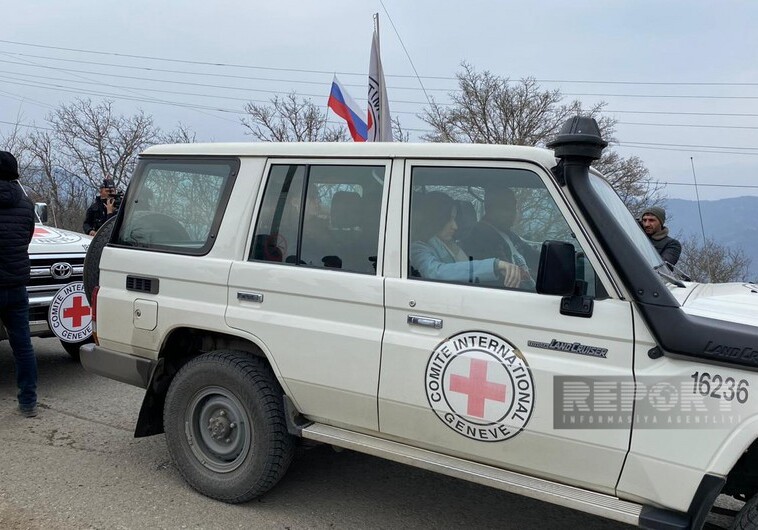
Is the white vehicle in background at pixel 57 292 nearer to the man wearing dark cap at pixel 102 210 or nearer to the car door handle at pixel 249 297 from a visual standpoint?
the car door handle at pixel 249 297

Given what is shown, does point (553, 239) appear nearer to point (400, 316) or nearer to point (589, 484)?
point (400, 316)

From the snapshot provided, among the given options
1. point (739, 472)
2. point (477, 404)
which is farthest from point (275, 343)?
point (739, 472)

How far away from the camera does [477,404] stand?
266 centimetres

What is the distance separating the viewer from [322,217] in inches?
127

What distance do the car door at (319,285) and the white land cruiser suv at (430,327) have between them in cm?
1

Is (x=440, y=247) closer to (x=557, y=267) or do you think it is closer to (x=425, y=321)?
(x=425, y=321)

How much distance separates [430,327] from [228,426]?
1.48 m

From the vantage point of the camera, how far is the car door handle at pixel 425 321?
2766mm

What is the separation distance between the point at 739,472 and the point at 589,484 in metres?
0.61

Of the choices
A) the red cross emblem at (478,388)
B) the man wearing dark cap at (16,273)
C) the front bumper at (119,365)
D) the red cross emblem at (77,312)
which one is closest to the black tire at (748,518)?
the red cross emblem at (478,388)

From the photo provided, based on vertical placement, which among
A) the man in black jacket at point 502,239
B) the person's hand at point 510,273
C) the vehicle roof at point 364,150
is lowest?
the person's hand at point 510,273

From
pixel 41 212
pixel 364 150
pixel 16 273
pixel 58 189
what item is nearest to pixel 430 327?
pixel 364 150

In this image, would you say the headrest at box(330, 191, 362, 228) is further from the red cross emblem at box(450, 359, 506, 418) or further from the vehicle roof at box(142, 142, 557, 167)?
the red cross emblem at box(450, 359, 506, 418)

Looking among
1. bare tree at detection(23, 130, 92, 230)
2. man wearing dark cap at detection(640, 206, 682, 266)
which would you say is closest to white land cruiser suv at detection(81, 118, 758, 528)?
man wearing dark cap at detection(640, 206, 682, 266)
